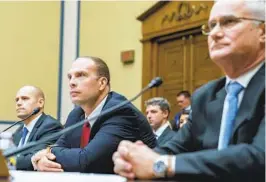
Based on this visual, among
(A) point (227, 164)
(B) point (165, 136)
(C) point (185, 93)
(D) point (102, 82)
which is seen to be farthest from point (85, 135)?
(C) point (185, 93)

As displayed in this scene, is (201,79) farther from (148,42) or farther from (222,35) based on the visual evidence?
(222,35)

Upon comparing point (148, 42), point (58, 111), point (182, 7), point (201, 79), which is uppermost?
point (182, 7)

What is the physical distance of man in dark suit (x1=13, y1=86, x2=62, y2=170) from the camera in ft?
9.88

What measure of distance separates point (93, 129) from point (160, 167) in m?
1.24

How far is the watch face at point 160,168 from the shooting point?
54.6 inches

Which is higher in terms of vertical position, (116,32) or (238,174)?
(116,32)

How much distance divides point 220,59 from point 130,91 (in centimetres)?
488

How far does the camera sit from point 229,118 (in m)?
1.55

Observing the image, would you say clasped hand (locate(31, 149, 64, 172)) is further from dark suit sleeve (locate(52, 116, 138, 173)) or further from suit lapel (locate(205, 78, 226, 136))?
suit lapel (locate(205, 78, 226, 136))

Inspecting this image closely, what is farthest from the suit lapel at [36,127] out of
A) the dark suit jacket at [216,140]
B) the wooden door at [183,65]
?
the wooden door at [183,65]

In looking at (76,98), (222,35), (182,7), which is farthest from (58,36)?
(222,35)

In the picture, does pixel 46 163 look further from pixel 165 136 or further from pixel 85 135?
pixel 165 136

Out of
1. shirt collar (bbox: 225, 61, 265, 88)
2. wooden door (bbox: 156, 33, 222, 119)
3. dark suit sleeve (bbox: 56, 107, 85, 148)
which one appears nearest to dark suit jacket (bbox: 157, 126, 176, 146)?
dark suit sleeve (bbox: 56, 107, 85, 148)

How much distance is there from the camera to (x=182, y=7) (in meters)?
5.96
